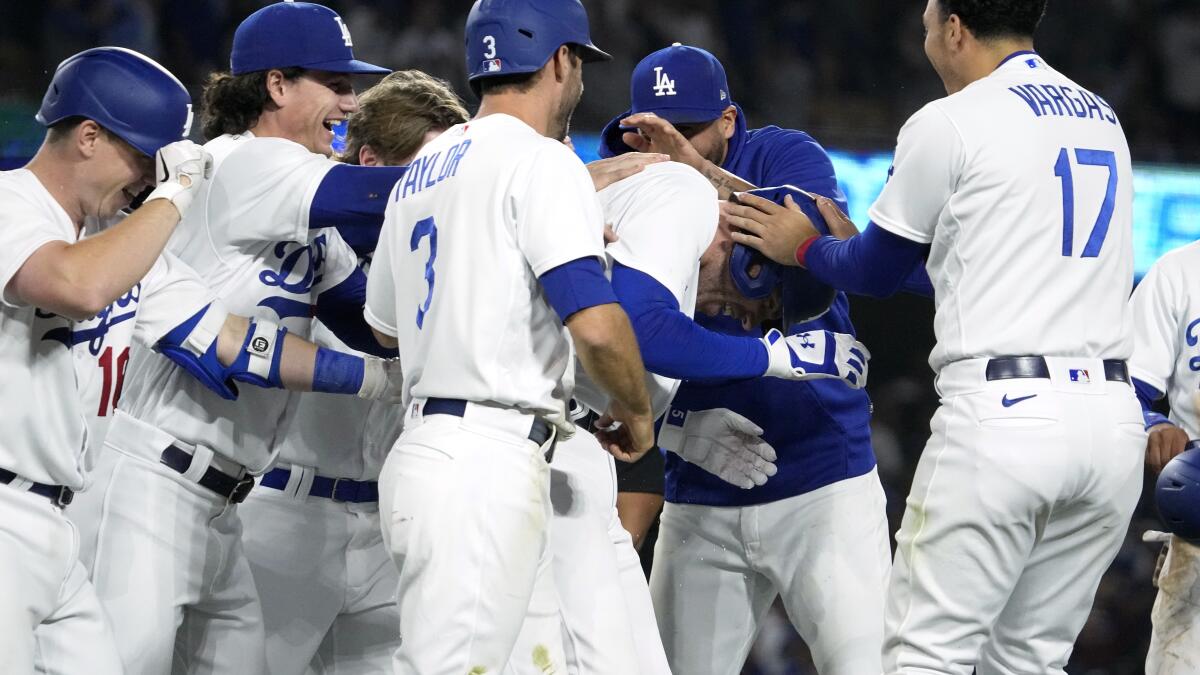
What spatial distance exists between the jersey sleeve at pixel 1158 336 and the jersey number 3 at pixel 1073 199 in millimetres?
947

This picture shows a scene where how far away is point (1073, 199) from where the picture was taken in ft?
11.6

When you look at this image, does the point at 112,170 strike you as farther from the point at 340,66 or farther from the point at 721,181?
the point at 721,181

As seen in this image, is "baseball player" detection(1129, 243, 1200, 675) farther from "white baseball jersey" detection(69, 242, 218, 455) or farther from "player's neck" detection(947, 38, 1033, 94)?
"white baseball jersey" detection(69, 242, 218, 455)

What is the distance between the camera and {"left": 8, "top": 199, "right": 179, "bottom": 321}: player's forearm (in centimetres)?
315

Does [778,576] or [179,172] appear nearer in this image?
[179,172]

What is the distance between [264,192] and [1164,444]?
2.75 m

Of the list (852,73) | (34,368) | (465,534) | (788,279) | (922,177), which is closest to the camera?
(465,534)

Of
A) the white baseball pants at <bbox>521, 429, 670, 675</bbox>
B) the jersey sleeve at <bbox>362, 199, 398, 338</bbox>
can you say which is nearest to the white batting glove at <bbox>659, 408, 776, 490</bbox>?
the white baseball pants at <bbox>521, 429, 670, 675</bbox>

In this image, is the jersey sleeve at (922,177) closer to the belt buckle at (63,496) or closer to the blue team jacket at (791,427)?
the blue team jacket at (791,427)

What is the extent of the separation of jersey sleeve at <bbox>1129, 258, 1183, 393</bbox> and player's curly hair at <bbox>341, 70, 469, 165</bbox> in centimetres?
221

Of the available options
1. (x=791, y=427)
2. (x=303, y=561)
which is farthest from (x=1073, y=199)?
(x=303, y=561)

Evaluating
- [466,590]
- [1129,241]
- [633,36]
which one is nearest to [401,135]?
[466,590]

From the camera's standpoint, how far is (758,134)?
4922 millimetres

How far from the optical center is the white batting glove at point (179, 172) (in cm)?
342
